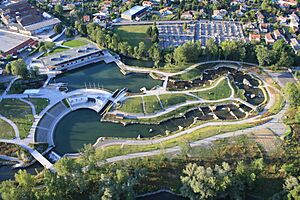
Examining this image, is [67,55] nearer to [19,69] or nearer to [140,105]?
[19,69]

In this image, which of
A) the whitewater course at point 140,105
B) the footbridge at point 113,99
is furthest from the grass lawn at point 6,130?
the footbridge at point 113,99

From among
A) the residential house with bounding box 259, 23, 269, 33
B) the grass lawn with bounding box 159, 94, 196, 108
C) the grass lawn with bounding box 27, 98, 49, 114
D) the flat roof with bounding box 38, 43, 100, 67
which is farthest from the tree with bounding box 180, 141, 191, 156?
the residential house with bounding box 259, 23, 269, 33

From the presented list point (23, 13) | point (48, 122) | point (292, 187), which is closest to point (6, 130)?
point (48, 122)

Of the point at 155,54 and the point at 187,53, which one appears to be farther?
the point at 155,54

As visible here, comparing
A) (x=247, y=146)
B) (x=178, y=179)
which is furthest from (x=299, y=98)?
(x=178, y=179)

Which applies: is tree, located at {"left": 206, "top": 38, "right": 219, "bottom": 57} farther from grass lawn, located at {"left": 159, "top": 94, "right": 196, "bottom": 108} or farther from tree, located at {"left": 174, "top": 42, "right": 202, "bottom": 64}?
grass lawn, located at {"left": 159, "top": 94, "right": 196, "bottom": 108}

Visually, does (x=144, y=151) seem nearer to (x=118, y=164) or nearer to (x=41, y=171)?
(x=118, y=164)
